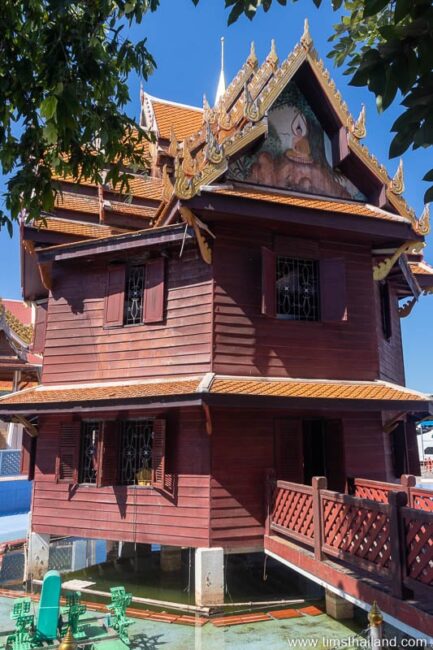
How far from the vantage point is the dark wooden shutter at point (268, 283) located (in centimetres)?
922

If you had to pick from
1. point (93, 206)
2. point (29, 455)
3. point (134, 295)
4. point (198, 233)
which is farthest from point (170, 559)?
point (93, 206)

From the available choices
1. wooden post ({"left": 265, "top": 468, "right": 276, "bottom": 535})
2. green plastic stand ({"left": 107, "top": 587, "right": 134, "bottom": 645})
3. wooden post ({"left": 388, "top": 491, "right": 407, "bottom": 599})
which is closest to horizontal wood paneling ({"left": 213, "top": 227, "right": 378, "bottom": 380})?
wooden post ({"left": 265, "top": 468, "right": 276, "bottom": 535})

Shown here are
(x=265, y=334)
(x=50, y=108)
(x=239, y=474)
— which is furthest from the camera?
(x=265, y=334)

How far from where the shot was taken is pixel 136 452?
385 inches

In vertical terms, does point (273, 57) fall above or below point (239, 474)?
above

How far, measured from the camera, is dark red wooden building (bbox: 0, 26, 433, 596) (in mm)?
8867

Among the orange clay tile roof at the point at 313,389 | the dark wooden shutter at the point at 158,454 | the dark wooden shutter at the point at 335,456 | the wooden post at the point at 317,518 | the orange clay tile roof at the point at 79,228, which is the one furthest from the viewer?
the orange clay tile roof at the point at 79,228

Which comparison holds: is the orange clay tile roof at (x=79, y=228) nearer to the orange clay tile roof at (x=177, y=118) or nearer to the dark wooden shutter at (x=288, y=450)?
the orange clay tile roof at (x=177, y=118)

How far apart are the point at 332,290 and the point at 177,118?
874 cm

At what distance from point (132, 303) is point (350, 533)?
627 cm

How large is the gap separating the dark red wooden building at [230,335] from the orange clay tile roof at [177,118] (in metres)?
3.41

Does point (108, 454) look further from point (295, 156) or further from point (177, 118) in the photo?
point (177, 118)

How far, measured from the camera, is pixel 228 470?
8836 mm

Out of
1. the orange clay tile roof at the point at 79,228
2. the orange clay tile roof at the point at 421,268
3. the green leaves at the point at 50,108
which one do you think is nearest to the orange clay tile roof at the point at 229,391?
the orange clay tile roof at the point at 79,228
